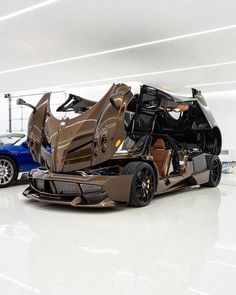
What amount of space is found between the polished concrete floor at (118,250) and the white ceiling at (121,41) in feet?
10.5

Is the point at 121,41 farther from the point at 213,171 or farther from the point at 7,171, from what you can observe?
the point at 7,171

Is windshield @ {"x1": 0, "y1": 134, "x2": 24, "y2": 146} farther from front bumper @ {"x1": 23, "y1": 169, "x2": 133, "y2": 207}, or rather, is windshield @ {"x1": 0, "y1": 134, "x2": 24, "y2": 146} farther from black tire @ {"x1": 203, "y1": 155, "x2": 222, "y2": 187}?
black tire @ {"x1": 203, "y1": 155, "x2": 222, "y2": 187}

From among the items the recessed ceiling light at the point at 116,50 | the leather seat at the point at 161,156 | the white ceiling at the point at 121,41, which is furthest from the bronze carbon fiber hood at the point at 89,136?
the recessed ceiling light at the point at 116,50

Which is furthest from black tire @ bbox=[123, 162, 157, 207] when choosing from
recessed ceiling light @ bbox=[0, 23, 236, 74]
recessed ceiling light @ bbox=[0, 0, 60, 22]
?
recessed ceiling light @ bbox=[0, 23, 236, 74]

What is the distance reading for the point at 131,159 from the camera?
190 inches

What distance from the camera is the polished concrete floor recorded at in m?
2.11

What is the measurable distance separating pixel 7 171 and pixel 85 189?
2.73 meters

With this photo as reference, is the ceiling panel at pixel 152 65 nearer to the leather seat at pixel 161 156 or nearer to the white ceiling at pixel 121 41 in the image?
the white ceiling at pixel 121 41

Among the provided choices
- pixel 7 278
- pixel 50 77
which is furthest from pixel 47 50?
pixel 7 278

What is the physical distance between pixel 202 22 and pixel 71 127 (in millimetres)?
3297

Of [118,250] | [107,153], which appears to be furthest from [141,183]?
[118,250]

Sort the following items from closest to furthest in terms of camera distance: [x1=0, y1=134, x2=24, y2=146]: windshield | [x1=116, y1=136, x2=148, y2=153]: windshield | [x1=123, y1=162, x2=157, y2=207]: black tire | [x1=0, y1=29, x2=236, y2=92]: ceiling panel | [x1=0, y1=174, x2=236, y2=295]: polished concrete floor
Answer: [x1=0, y1=174, x2=236, y2=295]: polished concrete floor < [x1=123, y1=162, x2=157, y2=207]: black tire < [x1=116, y1=136, x2=148, y2=153]: windshield < [x1=0, y1=134, x2=24, y2=146]: windshield < [x1=0, y1=29, x2=236, y2=92]: ceiling panel

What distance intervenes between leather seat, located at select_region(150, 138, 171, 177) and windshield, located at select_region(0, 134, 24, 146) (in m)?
2.75

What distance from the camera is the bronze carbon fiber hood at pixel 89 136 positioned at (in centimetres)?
427
